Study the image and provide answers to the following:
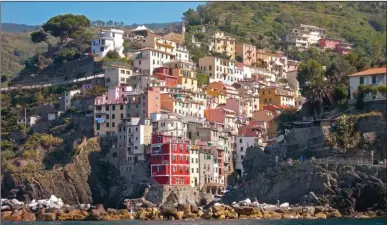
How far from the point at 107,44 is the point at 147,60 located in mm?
4548

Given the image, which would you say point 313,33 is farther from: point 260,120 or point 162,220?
point 162,220

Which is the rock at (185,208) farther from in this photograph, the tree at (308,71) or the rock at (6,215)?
the tree at (308,71)

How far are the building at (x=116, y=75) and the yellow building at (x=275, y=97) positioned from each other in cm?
1352

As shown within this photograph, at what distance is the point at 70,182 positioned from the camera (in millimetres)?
59562

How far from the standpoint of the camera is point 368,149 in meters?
51.4

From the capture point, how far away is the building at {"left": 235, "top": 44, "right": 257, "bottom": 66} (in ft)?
293

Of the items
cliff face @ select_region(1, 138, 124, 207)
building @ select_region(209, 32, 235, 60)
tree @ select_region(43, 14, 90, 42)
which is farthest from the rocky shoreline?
building @ select_region(209, 32, 235, 60)

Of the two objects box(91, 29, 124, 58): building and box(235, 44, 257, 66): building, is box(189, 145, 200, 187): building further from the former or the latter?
box(235, 44, 257, 66): building

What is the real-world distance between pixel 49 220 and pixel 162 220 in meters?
7.57

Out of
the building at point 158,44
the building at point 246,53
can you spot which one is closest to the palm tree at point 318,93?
the building at point 158,44

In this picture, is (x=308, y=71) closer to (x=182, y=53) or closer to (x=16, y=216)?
(x=182, y=53)

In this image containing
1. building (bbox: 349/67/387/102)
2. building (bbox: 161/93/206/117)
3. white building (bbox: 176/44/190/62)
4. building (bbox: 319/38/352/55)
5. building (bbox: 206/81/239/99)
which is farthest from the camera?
building (bbox: 319/38/352/55)

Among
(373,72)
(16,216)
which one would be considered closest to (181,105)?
(16,216)

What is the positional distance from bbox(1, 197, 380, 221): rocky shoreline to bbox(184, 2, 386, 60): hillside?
140 feet
